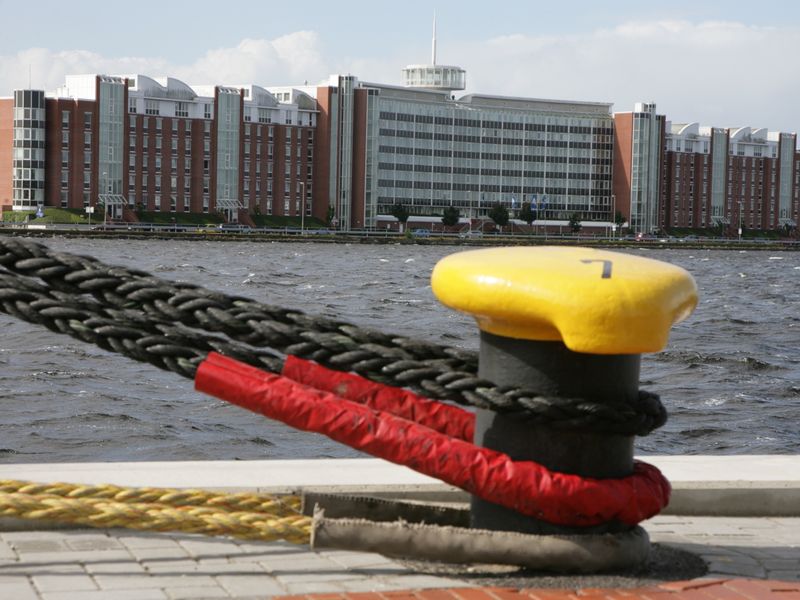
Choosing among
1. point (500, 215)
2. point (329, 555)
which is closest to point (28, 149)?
point (500, 215)

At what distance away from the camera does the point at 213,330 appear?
3.68 metres

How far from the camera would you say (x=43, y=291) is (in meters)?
3.70

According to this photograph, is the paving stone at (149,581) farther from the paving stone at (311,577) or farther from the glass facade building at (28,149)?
the glass facade building at (28,149)

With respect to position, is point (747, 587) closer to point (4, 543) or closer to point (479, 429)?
point (479, 429)

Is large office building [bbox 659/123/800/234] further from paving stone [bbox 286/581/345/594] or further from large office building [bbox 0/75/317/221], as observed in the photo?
paving stone [bbox 286/581/345/594]

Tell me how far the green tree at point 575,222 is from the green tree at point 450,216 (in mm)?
13390

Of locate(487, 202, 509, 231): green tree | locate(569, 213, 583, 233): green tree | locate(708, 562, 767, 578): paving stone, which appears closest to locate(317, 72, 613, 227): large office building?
locate(569, 213, 583, 233): green tree

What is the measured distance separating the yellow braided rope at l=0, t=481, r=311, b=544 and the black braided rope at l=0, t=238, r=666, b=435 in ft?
1.59

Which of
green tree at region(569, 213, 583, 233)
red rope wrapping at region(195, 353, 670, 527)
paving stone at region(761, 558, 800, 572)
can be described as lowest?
green tree at region(569, 213, 583, 233)

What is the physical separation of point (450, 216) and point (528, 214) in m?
9.71

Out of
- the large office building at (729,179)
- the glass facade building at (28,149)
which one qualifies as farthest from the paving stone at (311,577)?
the large office building at (729,179)

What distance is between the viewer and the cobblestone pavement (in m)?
3.58

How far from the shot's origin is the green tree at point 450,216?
136 meters

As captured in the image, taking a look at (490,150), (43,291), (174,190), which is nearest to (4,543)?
(43,291)
